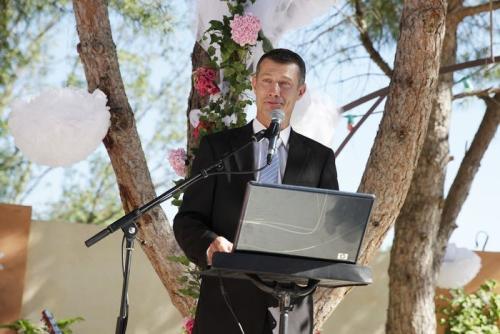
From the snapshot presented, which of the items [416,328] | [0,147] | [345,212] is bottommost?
[416,328]

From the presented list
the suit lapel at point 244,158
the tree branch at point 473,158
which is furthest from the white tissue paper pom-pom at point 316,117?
the tree branch at point 473,158

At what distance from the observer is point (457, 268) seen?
7.34 meters

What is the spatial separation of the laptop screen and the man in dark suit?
0.38 meters

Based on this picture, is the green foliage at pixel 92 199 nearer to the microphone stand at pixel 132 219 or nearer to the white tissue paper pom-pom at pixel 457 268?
the white tissue paper pom-pom at pixel 457 268

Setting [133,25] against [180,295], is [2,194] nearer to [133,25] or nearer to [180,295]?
[133,25]

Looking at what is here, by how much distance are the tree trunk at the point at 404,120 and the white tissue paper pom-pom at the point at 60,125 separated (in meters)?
1.17

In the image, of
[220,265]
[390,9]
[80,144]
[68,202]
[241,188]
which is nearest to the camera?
[220,265]

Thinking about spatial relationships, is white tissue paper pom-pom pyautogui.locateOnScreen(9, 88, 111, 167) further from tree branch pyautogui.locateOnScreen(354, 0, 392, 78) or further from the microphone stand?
tree branch pyautogui.locateOnScreen(354, 0, 392, 78)

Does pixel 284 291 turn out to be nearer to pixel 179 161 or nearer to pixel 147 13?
pixel 179 161

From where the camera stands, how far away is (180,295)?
4.13 m

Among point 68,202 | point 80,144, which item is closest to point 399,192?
point 80,144

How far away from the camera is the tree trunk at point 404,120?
3.92m

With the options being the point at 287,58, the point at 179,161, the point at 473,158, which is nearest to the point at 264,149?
the point at 287,58

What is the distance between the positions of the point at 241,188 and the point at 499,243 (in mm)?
8366
